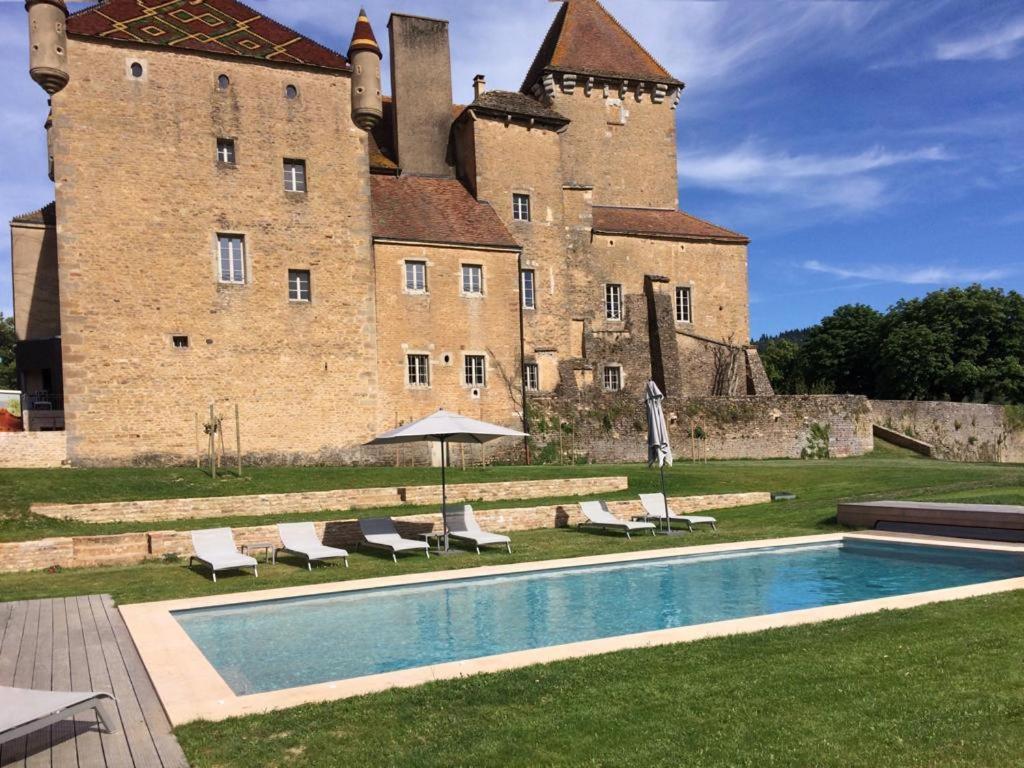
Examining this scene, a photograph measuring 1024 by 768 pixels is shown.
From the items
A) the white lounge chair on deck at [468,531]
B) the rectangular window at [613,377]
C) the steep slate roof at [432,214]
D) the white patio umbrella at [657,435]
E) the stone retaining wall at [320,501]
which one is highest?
the steep slate roof at [432,214]

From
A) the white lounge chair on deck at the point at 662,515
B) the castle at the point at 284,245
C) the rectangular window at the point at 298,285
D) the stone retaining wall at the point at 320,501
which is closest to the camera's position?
the stone retaining wall at the point at 320,501

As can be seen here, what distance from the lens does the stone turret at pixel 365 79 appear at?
25.0 meters

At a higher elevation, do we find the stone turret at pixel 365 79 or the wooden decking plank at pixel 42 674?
the stone turret at pixel 365 79

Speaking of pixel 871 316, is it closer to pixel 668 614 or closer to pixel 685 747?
pixel 668 614

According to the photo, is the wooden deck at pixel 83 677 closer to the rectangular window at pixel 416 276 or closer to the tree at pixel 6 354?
the rectangular window at pixel 416 276

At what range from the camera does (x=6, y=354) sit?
49.9m

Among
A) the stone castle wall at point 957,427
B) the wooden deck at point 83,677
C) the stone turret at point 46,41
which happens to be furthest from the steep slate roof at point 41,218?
the stone castle wall at point 957,427

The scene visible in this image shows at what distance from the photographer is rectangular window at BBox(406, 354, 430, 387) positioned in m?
26.3

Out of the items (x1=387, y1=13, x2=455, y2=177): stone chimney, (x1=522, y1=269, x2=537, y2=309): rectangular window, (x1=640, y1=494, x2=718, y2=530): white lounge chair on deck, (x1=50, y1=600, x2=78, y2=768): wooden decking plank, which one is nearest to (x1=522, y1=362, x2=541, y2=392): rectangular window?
(x1=522, y1=269, x2=537, y2=309): rectangular window

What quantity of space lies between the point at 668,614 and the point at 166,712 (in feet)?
18.7

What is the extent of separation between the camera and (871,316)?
58688 mm

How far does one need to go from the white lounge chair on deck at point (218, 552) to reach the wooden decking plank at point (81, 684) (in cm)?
210

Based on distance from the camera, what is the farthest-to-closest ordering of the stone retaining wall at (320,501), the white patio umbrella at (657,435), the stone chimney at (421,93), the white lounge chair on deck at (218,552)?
the stone chimney at (421,93) → the white patio umbrella at (657,435) → the stone retaining wall at (320,501) → the white lounge chair on deck at (218,552)

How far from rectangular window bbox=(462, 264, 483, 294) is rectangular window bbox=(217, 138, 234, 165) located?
7.96m
